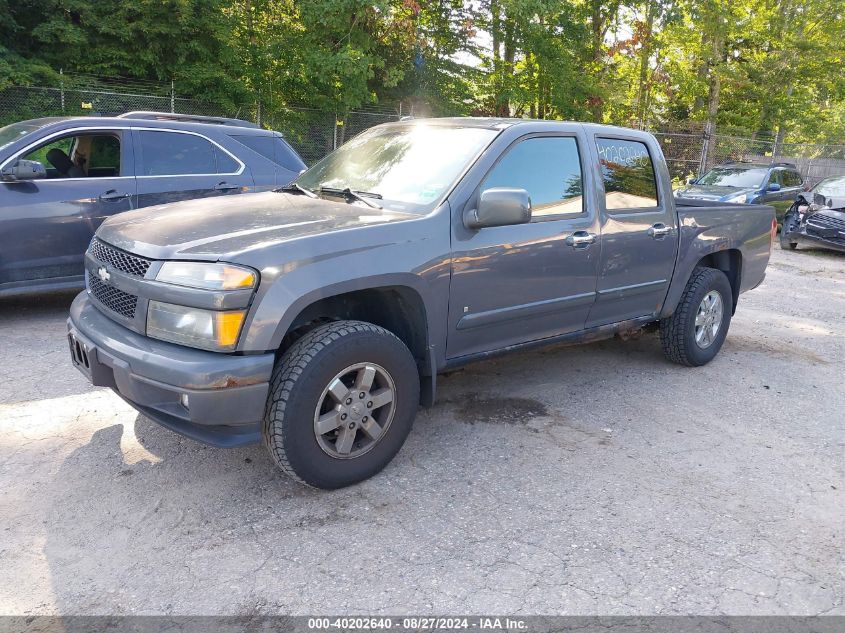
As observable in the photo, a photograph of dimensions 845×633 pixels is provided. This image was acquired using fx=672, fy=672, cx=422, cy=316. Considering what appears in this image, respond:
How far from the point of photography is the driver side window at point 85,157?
233 inches

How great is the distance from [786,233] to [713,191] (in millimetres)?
1814

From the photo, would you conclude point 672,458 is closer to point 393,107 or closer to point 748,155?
point 393,107

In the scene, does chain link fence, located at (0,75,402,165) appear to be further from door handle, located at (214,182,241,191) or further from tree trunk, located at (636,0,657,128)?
tree trunk, located at (636,0,657,128)

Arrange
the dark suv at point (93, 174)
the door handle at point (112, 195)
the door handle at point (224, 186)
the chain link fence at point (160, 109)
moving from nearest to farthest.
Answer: the dark suv at point (93, 174) → the door handle at point (112, 195) → the door handle at point (224, 186) → the chain link fence at point (160, 109)

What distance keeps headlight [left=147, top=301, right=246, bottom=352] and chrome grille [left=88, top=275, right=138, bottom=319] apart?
0.81 feet

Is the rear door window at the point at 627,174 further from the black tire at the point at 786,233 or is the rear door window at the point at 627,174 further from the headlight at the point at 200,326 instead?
the black tire at the point at 786,233

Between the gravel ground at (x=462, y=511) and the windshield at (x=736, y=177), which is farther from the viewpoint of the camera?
the windshield at (x=736, y=177)

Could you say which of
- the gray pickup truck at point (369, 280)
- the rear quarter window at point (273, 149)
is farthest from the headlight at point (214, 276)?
the rear quarter window at point (273, 149)

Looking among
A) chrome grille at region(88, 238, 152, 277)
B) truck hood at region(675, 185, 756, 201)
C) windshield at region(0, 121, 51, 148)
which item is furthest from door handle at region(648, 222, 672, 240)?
truck hood at region(675, 185, 756, 201)

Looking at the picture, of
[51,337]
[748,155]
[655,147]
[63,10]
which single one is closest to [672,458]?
[655,147]

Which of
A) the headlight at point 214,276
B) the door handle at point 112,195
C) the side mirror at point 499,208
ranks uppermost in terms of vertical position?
the side mirror at point 499,208

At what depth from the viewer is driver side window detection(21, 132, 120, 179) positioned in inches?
233

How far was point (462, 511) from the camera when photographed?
314 centimetres

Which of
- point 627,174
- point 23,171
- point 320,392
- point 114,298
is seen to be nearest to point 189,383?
point 320,392
